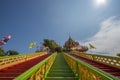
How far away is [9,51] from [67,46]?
41.4 m

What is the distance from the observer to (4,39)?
34000mm

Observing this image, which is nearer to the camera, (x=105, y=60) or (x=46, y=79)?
(x=46, y=79)

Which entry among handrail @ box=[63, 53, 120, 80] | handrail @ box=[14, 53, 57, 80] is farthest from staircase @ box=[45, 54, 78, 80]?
handrail @ box=[14, 53, 57, 80]

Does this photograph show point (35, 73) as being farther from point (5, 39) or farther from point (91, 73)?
point (5, 39)

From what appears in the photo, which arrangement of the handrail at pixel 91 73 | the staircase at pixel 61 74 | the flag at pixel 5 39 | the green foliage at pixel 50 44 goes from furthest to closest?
the green foliage at pixel 50 44 < the flag at pixel 5 39 < the staircase at pixel 61 74 < the handrail at pixel 91 73

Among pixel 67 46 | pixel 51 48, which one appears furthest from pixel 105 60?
pixel 51 48

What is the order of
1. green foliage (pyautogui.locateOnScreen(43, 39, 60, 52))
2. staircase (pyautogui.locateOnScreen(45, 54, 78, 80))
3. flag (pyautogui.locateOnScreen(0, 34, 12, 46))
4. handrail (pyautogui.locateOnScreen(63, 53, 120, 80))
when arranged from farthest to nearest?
green foliage (pyautogui.locateOnScreen(43, 39, 60, 52)) < flag (pyautogui.locateOnScreen(0, 34, 12, 46)) < staircase (pyautogui.locateOnScreen(45, 54, 78, 80)) < handrail (pyautogui.locateOnScreen(63, 53, 120, 80))

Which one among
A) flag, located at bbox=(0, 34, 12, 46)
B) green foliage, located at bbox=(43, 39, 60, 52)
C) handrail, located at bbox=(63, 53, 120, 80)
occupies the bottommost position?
handrail, located at bbox=(63, 53, 120, 80)

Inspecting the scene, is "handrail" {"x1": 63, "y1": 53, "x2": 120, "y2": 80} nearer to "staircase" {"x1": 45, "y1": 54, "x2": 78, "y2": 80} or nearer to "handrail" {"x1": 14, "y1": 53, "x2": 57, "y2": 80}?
"staircase" {"x1": 45, "y1": 54, "x2": 78, "y2": 80}

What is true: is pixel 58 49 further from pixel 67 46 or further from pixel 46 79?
pixel 46 79

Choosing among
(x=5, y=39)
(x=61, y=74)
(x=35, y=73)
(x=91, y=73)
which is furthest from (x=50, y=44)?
(x=91, y=73)

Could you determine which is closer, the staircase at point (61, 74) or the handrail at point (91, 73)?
the handrail at point (91, 73)

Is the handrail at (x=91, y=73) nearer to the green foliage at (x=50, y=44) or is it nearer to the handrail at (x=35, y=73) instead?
the handrail at (x=35, y=73)

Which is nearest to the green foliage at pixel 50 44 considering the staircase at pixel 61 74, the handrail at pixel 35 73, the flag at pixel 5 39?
the flag at pixel 5 39
